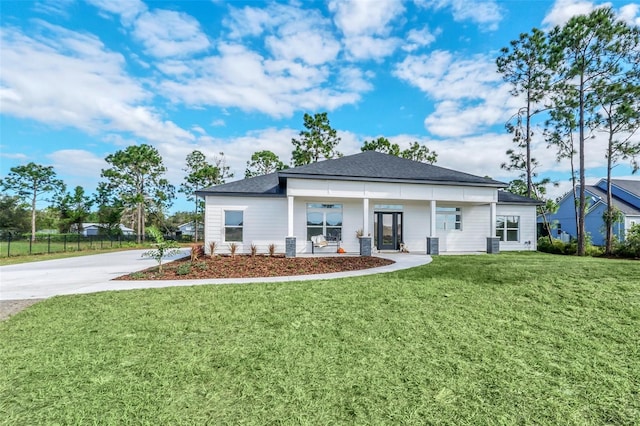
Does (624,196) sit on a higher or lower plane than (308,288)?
higher

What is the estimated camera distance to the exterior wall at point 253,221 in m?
13.9

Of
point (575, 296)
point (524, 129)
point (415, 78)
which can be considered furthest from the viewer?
point (524, 129)

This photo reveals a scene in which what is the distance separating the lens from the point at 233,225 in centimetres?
1405

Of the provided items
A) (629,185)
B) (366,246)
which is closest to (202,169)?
(366,246)

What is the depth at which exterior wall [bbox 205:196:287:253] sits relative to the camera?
13867mm

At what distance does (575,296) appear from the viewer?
5445mm

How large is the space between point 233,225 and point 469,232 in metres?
12.8

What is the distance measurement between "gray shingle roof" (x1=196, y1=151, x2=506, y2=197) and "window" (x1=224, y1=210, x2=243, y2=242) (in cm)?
98

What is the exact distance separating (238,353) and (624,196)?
36534 mm

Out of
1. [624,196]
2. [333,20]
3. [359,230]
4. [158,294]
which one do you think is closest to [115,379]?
[158,294]

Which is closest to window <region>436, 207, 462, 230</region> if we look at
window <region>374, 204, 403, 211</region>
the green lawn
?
window <region>374, 204, 403, 211</region>

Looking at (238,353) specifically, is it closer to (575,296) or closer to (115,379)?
(115,379)

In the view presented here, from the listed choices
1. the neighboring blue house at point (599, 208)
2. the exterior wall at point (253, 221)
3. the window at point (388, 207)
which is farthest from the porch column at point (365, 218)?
the neighboring blue house at point (599, 208)

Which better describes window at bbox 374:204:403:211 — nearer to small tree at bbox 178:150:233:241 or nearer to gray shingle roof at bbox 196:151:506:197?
gray shingle roof at bbox 196:151:506:197
